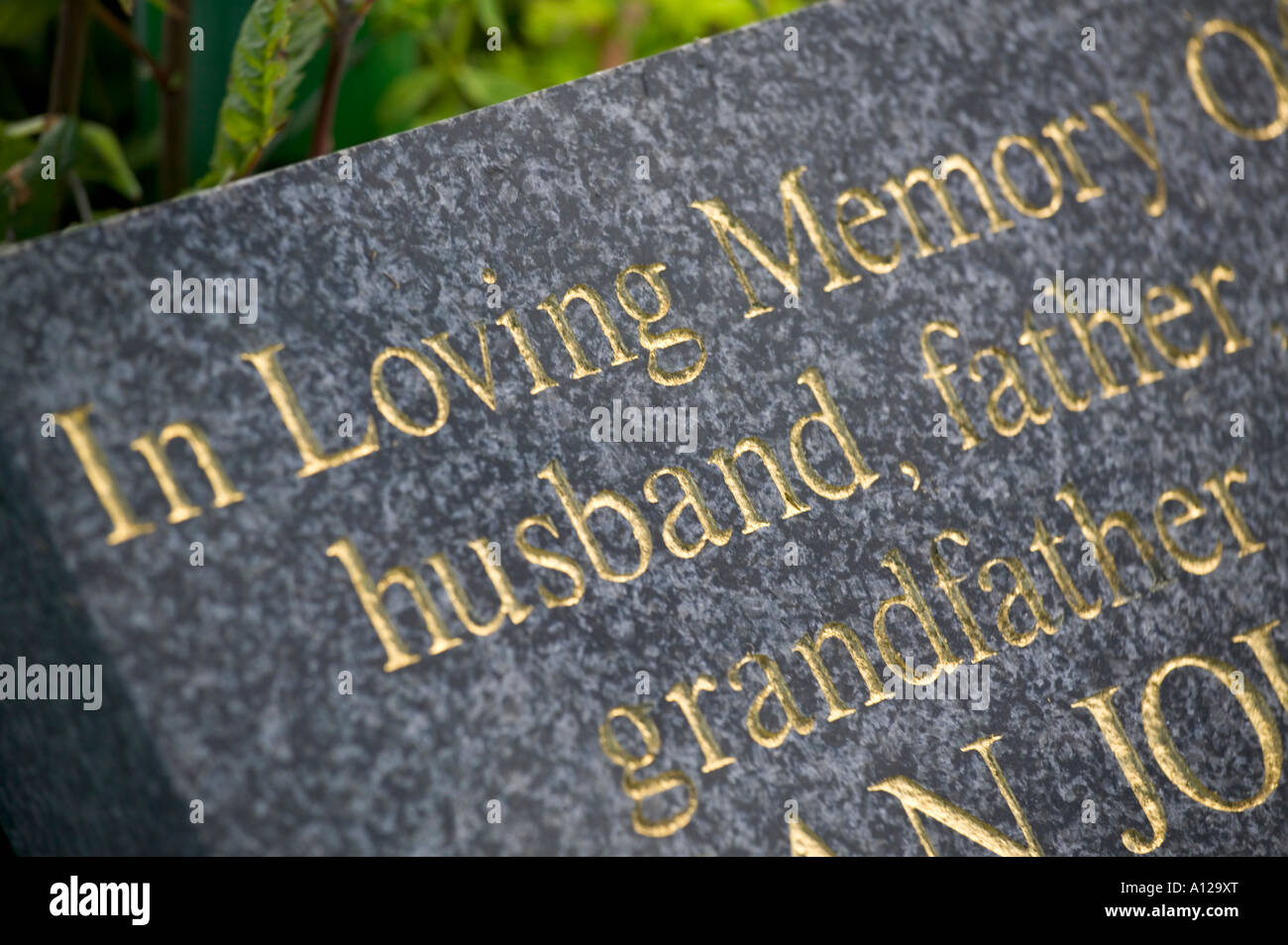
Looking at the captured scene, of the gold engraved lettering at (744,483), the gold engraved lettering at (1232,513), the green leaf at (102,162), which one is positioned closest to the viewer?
the gold engraved lettering at (744,483)

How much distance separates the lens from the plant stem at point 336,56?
1.63 meters

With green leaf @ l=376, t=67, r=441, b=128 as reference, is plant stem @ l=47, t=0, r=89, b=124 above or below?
above

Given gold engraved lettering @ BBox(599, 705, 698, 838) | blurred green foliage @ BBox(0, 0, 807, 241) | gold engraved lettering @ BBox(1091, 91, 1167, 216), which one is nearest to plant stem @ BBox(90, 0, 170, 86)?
blurred green foliage @ BBox(0, 0, 807, 241)

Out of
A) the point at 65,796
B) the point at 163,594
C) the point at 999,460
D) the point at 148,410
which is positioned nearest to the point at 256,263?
the point at 148,410

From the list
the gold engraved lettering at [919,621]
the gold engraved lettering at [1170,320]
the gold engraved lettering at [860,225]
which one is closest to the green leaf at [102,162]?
the gold engraved lettering at [860,225]

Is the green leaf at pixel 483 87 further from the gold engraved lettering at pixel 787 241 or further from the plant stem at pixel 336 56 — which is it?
the gold engraved lettering at pixel 787 241

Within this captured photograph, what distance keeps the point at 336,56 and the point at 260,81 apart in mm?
271

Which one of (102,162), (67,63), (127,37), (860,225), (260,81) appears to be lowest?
(860,225)

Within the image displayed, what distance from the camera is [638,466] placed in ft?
4.74

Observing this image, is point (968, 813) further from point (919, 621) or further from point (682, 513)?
point (682, 513)

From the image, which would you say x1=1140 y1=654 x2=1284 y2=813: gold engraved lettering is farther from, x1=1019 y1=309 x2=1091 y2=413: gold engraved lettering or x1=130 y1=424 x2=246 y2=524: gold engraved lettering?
x1=130 y1=424 x2=246 y2=524: gold engraved lettering

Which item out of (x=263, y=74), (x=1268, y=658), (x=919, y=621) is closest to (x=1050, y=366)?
(x=919, y=621)

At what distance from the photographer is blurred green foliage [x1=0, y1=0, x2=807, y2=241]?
1520mm

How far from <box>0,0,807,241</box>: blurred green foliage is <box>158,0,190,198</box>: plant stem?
0.02 meters
